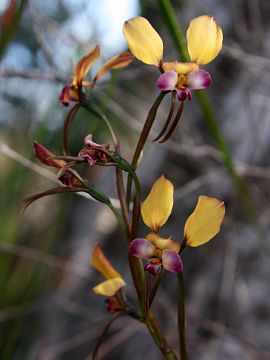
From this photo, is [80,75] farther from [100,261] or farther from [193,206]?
[193,206]

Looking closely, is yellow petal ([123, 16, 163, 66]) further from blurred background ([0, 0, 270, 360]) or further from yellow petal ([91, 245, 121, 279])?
blurred background ([0, 0, 270, 360])

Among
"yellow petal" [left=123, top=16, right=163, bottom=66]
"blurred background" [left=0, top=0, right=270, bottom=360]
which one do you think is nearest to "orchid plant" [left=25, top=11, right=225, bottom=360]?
"yellow petal" [left=123, top=16, right=163, bottom=66]

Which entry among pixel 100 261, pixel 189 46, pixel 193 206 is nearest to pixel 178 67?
pixel 189 46

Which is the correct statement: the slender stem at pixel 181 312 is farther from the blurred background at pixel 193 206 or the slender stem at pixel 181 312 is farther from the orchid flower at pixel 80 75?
the blurred background at pixel 193 206

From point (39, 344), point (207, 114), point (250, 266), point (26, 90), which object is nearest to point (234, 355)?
point (250, 266)

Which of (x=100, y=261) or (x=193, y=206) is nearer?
(x=100, y=261)

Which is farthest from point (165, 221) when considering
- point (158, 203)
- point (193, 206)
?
point (193, 206)

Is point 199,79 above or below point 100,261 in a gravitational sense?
above

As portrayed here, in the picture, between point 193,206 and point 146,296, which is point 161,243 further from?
point 193,206
